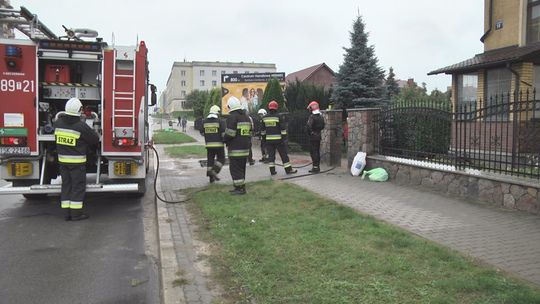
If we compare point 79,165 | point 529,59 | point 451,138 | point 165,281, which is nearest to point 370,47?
A: point 529,59

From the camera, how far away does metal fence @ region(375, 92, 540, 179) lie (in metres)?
7.70

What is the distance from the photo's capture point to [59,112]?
8.87 metres

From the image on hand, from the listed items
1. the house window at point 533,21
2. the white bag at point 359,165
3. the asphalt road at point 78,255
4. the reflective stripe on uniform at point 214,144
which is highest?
the house window at point 533,21

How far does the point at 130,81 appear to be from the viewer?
8.70 metres

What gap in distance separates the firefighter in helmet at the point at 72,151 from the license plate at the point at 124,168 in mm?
919

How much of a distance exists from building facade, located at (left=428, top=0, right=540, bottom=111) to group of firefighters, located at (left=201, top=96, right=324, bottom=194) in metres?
5.42

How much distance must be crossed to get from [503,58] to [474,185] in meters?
8.75

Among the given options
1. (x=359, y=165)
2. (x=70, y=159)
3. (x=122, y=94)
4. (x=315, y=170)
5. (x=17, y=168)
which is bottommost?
(x=315, y=170)

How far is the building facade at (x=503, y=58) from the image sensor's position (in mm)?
15359

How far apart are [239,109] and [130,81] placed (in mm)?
2093

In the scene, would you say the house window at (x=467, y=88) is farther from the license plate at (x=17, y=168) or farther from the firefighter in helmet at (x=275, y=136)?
the license plate at (x=17, y=168)

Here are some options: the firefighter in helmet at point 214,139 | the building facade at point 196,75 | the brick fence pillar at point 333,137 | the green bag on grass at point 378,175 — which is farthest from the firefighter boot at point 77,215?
the building facade at point 196,75

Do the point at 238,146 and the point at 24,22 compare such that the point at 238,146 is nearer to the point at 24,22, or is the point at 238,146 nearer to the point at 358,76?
the point at 24,22

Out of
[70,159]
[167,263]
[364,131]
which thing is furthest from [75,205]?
[364,131]
